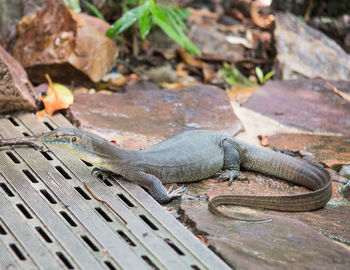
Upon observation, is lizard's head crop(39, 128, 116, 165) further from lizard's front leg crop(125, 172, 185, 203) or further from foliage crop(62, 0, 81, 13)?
foliage crop(62, 0, 81, 13)

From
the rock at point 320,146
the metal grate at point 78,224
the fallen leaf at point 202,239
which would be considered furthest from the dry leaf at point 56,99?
the fallen leaf at point 202,239

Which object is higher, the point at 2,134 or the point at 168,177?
the point at 2,134

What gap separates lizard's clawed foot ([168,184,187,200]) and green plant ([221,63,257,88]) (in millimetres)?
4499

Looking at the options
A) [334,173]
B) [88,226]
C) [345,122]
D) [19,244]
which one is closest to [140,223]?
[88,226]

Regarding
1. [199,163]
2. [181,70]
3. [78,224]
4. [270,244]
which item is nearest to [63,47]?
[181,70]

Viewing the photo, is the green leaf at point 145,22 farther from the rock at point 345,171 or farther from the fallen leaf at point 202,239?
the fallen leaf at point 202,239

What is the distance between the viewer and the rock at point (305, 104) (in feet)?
20.6

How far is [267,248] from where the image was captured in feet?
11.5

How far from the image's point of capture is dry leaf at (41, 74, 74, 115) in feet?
18.8

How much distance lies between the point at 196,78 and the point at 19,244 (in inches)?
234

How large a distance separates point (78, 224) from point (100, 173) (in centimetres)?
83

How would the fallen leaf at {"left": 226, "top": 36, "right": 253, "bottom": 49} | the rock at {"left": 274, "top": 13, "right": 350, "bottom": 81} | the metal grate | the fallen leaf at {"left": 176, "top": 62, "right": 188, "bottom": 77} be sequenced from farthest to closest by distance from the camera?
the fallen leaf at {"left": 226, "top": 36, "right": 253, "bottom": 49} → the fallen leaf at {"left": 176, "top": 62, "right": 188, "bottom": 77} → the rock at {"left": 274, "top": 13, "right": 350, "bottom": 81} → the metal grate

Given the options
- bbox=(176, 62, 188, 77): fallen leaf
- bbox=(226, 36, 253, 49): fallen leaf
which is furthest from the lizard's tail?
bbox=(226, 36, 253, 49): fallen leaf

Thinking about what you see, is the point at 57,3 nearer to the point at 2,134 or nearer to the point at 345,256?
Result: the point at 2,134
